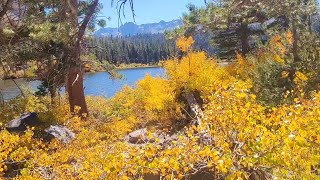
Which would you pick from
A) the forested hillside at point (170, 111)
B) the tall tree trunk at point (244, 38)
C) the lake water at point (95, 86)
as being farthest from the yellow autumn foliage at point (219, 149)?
the tall tree trunk at point (244, 38)

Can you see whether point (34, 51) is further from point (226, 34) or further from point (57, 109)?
point (226, 34)

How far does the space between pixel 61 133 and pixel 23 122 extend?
1460 millimetres

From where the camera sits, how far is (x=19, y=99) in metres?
15.5

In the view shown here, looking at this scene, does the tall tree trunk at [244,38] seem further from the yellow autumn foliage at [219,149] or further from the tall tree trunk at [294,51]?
the yellow autumn foliage at [219,149]

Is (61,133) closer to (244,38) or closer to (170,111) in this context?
(170,111)

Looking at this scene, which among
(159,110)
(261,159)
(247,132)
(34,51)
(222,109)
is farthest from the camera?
(159,110)

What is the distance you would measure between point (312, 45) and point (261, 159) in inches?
433

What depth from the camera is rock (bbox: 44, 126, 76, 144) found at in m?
10.5

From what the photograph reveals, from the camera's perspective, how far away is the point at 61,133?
10828mm

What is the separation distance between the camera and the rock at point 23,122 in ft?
36.3

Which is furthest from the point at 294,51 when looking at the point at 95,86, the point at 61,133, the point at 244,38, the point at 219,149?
the point at 95,86

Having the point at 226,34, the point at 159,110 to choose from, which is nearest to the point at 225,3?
the point at 226,34

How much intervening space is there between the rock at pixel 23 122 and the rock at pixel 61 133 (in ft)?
2.63

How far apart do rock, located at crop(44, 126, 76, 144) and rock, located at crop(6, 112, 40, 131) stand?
0.80 metres
